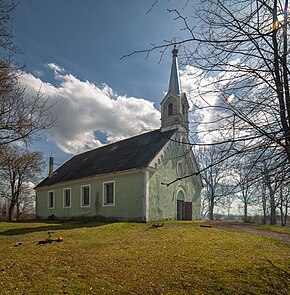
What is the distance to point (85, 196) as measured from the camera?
22.9 m

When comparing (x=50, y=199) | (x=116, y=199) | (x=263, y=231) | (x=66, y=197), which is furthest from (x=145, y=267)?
(x=50, y=199)

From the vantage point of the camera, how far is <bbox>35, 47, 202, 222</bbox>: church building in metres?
18.3

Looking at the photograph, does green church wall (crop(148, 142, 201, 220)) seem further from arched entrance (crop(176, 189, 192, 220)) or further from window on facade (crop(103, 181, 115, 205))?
window on facade (crop(103, 181, 115, 205))

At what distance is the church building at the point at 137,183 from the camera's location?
1833cm

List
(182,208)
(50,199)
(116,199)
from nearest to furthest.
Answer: (116,199) < (182,208) < (50,199)

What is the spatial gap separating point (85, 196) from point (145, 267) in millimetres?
16684

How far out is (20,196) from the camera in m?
38.6

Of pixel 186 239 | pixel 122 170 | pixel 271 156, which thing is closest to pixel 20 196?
pixel 122 170

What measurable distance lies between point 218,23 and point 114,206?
16.9m

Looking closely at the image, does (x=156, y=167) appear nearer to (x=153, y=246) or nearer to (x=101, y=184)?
(x=101, y=184)

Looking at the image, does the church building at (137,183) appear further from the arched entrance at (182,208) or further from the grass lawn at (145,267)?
the grass lawn at (145,267)

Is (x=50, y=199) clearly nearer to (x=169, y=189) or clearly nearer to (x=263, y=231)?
(x=169, y=189)

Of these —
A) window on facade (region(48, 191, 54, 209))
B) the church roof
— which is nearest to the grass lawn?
the church roof

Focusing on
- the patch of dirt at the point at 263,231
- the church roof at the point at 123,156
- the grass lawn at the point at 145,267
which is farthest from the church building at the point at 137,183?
the grass lawn at the point at 145,267
